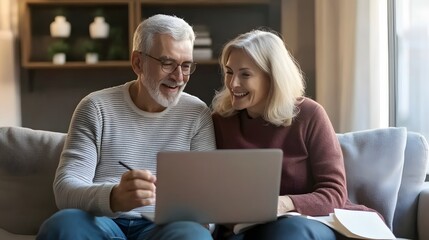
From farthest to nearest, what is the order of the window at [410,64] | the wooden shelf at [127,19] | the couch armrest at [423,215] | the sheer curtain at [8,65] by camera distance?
1. the wooden shelf at [127,19]
2. the sheer curtain at [8,65]
3. the window at [410,64]
4. the couch armrest at [423,215]

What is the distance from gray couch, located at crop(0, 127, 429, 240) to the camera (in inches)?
85.7

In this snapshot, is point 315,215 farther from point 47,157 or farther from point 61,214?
point 47,157

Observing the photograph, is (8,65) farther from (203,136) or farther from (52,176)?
(203,136)

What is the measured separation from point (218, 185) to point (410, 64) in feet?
5.39

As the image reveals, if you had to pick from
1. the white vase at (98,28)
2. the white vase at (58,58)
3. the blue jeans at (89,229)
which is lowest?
the blue jeans at (89,229)

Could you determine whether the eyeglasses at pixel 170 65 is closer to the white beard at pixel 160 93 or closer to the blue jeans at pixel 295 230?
the white beard at pixel 160 93

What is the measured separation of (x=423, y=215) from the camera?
2.14 m

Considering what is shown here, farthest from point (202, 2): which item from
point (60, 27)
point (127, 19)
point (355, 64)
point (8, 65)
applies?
point (8, 65)

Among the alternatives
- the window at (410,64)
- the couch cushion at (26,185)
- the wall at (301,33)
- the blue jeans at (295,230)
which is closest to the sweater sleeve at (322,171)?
the blue jeans at (295,230)

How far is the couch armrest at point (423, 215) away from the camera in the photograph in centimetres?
213

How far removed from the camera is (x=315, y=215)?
6.26ft

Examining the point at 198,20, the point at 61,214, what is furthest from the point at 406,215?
the point at 198,20

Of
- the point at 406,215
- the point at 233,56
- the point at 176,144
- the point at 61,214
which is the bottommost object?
the point at 406,215

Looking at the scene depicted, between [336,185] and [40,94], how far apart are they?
2153mm
